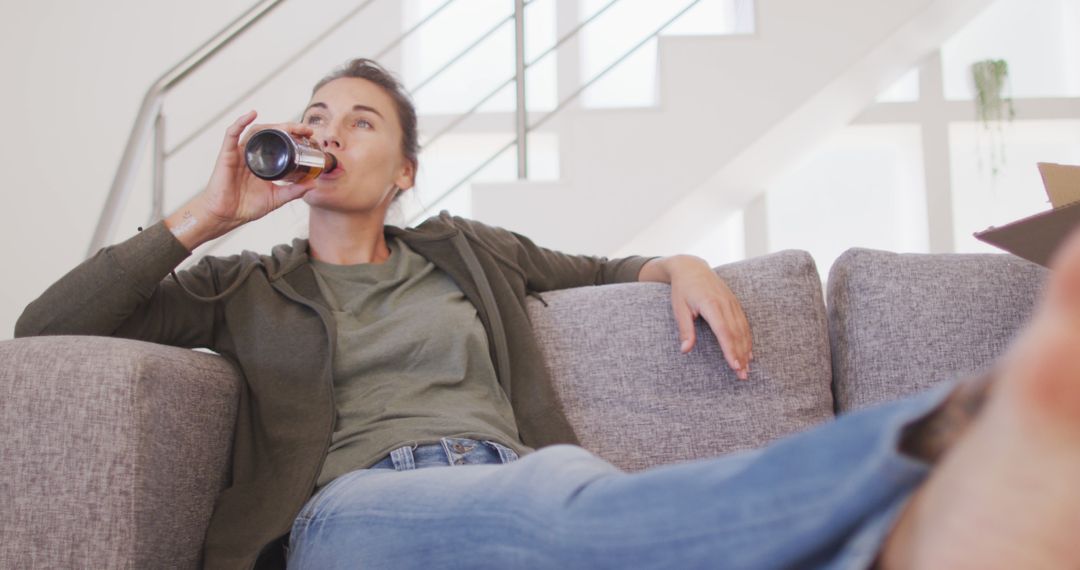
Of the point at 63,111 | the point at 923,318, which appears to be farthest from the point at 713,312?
the point at 63,111

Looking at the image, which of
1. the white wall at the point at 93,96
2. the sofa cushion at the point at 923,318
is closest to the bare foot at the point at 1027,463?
the sofa cushion at the point at 923,318

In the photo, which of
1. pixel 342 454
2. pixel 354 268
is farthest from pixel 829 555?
pixel 354 268

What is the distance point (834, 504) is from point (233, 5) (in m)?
3.75

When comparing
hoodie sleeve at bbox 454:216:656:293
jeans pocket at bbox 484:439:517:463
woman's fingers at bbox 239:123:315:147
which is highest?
woman's fingers at bbox 239:123:315:147

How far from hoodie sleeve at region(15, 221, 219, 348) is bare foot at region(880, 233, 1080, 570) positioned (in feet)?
3.62

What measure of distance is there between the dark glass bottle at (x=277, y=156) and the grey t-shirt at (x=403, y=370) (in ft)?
0.57

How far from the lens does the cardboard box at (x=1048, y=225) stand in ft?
4.02

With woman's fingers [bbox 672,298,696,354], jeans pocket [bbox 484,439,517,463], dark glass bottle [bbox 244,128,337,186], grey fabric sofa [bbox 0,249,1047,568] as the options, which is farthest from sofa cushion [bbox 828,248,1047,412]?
dark glass bottle [bbox 244,128,337,186]

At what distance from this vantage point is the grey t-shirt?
124cm

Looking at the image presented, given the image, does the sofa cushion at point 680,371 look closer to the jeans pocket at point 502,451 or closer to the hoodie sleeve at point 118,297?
the jeans pocket at point 502,451

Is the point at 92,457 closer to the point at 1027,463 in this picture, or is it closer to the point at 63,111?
the point at 1027,463

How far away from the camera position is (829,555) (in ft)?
1.82

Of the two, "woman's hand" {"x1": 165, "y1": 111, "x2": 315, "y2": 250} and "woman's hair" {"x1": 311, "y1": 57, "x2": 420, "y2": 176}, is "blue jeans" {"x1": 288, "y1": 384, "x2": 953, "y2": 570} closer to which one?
"woman's hand" {"x1": 165, "y1": 111, "x2": 315, "y2": 250}

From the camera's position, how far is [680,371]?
4.86 ft
